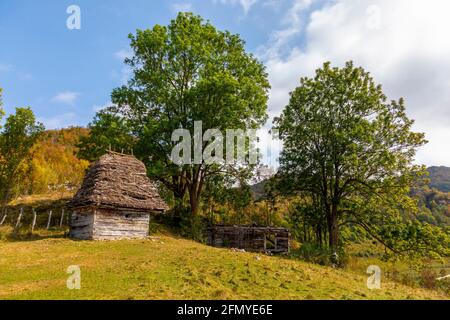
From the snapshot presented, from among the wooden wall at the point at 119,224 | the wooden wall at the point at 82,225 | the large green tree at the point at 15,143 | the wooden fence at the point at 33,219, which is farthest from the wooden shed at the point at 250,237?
the large green tree at the point at 15,143

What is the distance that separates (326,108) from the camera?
86.3 feet

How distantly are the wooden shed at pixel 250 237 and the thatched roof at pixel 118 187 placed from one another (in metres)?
5.74

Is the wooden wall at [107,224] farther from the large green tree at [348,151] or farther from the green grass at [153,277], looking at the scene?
the large green tree at [348,151]

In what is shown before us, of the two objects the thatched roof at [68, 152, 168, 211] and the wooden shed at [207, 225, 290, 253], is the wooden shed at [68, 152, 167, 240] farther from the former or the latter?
the wooden shed at [207, 225, 290, 253]

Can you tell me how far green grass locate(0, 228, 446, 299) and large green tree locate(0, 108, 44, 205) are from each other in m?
12.3

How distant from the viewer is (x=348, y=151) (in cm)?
2427

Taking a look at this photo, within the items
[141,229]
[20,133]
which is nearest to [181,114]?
[141,229]

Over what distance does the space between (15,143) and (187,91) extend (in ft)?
51.6

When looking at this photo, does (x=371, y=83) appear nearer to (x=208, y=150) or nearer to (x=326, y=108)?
(x=326, y=108)

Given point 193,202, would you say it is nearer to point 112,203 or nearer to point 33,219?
point 112,203

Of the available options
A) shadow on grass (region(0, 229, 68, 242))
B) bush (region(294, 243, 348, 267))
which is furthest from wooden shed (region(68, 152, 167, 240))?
bush (region(294, 243, 348, 267))

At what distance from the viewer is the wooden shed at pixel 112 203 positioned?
777 inches

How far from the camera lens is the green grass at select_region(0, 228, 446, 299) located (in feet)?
31.9

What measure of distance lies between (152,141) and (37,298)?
18667 millimetres
